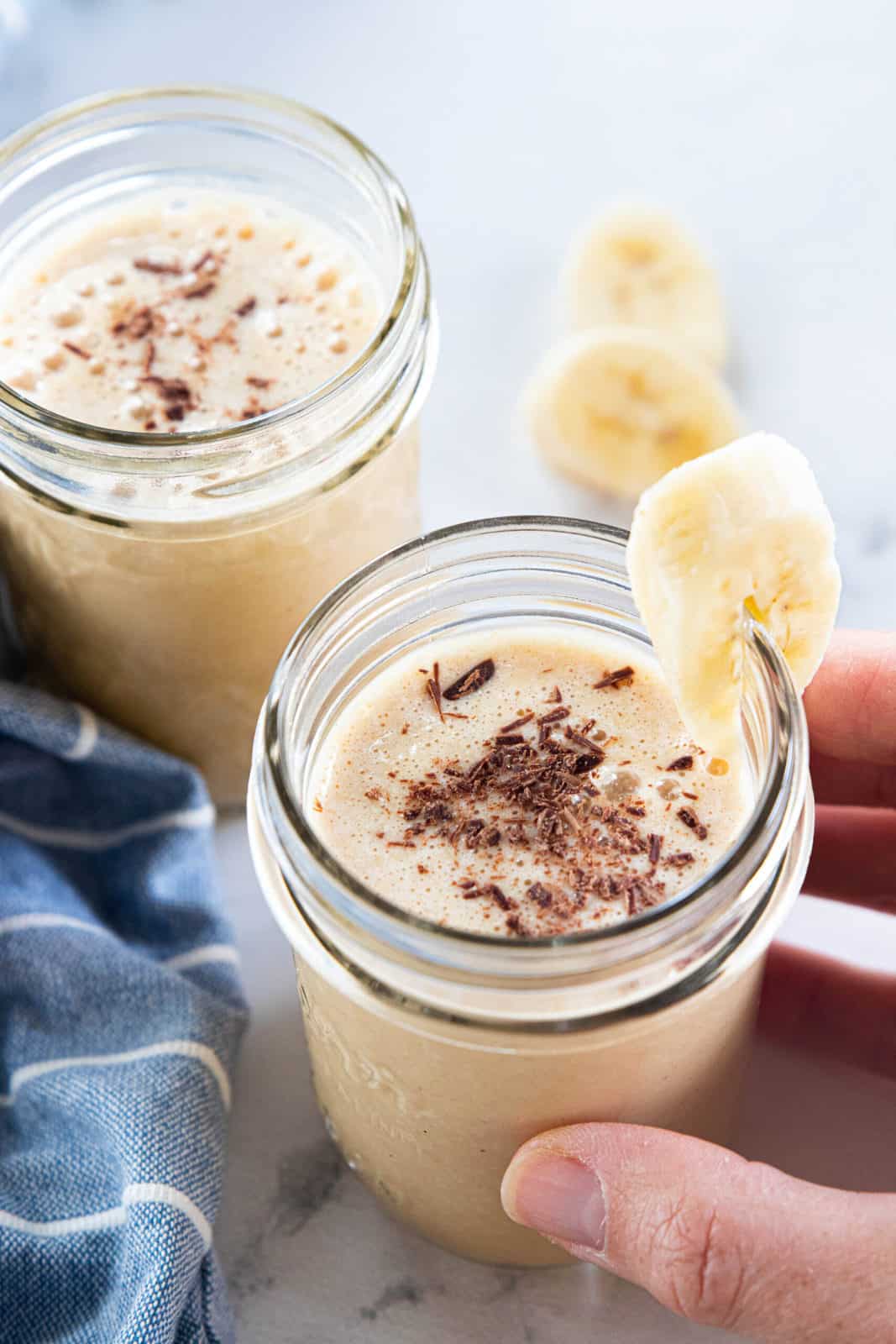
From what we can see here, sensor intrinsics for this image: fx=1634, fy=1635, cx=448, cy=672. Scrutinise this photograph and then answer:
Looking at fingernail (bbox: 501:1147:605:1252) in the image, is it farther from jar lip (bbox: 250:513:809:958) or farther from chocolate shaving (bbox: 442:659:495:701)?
chocolate shaving (bbox: 442:659:495:701)

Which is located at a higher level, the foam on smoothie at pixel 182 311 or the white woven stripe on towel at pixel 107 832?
the foam on smoothie at pixel 182 311

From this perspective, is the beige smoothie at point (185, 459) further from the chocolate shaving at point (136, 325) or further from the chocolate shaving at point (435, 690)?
the chocolate shaving at point (435, 690)

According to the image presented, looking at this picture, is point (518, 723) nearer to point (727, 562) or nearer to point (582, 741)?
point (582, 741)

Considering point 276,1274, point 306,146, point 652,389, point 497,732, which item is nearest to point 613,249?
point 652,389

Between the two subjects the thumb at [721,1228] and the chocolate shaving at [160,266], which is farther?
the chocolate shaving at [160,266]

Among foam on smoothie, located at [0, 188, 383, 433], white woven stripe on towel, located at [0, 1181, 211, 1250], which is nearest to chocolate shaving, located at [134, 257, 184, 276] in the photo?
foam on smoothie, located at [0, 188, 383, 433]

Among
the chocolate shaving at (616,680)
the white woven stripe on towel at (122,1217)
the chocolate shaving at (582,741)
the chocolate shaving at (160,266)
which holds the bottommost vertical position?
the white woven stripe on towel at (122,1217)

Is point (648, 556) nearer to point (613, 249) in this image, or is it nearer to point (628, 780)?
point (628, 780)

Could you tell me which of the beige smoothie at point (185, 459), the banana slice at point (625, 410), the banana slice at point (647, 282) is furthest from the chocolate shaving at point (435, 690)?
the banana slice at point (647, 282)
